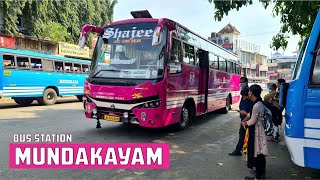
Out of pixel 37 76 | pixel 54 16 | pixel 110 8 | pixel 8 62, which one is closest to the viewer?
pixel 8 62

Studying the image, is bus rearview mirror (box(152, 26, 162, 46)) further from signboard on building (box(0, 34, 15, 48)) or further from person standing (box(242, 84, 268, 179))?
signboard on building (box(0, 34, 15, 48))

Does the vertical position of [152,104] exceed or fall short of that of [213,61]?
it falls short

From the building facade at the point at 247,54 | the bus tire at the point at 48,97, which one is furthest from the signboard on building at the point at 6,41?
the building facade at the point at 247,54

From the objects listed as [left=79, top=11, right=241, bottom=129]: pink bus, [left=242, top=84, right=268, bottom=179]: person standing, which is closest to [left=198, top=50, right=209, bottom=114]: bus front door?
[left=79, top=11, right=241, bottom=129]: pink bus

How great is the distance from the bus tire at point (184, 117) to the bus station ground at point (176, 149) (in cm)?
20

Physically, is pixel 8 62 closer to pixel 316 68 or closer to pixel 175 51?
pixel 175 51

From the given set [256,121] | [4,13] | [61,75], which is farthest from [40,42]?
[256,121]

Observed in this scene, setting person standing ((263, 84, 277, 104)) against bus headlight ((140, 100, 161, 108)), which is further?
person standing ((263, 84, 277, 104))

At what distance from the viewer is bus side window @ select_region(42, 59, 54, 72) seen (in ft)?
50.6

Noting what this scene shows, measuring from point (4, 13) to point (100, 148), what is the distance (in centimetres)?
1819

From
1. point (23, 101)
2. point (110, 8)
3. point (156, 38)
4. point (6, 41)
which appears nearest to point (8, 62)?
point (23, 101)

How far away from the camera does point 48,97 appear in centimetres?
1598

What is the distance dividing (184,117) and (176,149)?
6.95ft

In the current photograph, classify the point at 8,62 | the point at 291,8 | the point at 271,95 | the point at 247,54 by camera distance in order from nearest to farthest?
the point at 291,8
the point at 271,95
the point at 8,62
the point at 247,54
